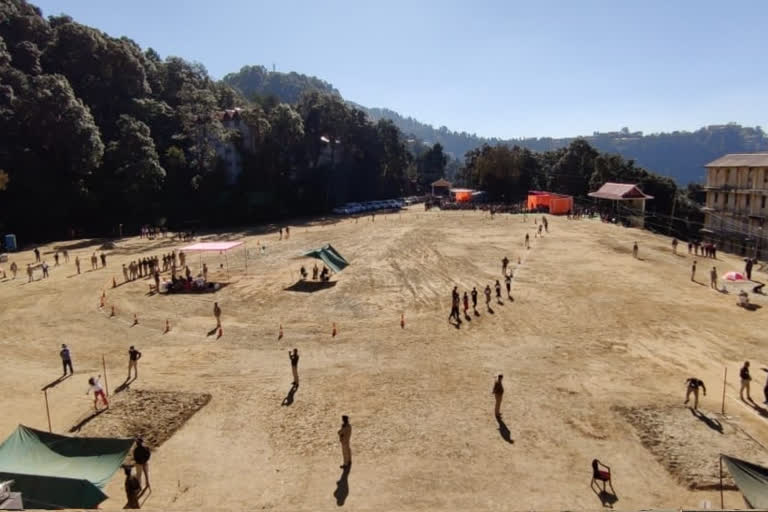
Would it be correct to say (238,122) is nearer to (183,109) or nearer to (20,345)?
(183,109)

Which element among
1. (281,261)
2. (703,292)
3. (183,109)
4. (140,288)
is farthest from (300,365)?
(183,109)

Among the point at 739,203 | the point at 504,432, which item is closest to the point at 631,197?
the point at 739,203

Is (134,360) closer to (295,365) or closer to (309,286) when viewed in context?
(295,365)

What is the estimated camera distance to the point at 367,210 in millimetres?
79188

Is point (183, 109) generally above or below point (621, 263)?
above

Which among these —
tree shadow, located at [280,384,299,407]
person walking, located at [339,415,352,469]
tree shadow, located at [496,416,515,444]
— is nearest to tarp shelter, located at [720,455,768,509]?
tree shadow, located at [496,416,515,444]

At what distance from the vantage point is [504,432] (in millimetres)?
14859

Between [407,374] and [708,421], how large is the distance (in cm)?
960

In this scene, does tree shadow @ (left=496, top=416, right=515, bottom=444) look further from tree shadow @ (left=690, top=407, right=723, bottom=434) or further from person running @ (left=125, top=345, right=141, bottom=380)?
person running @ (left=125, top=345, right=141, bottom=380)

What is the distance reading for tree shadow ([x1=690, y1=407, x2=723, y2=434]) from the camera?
14836 mm

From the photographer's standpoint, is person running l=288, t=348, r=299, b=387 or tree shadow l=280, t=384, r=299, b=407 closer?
tree shadow l=280, t=384, r=299, b=407

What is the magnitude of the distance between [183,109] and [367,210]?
2943cm

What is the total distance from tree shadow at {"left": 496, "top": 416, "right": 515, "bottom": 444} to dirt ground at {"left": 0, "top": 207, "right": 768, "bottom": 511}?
5.6 inches

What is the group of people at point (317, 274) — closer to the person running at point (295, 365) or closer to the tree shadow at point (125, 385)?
the person running at point (295, 365)
